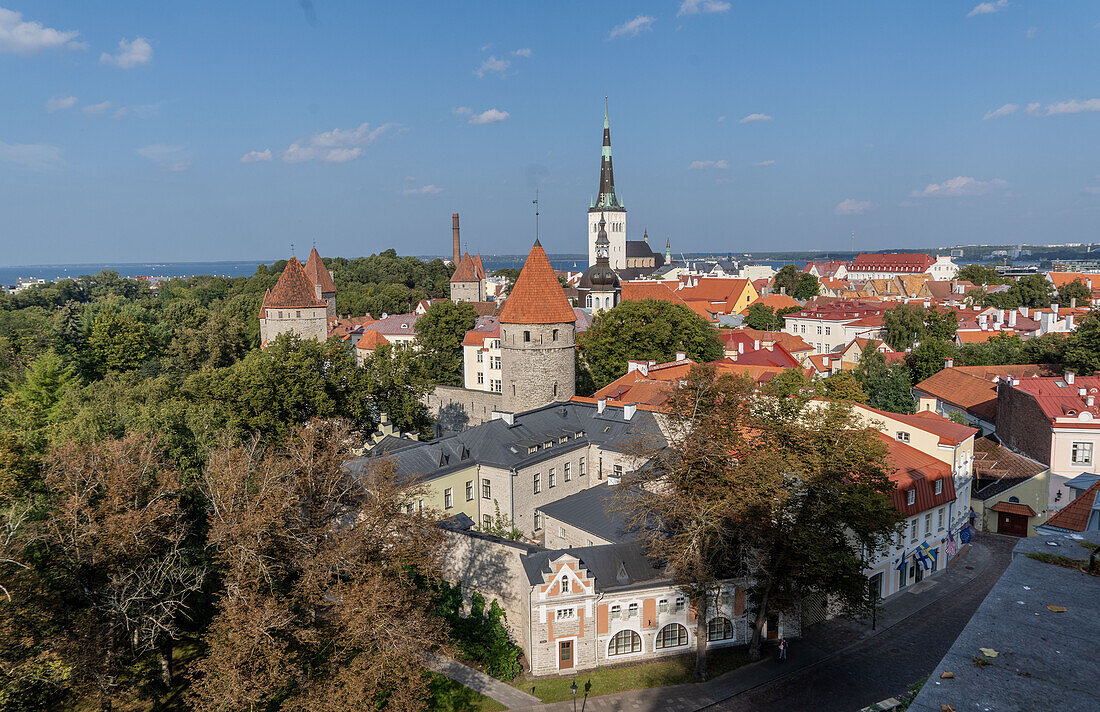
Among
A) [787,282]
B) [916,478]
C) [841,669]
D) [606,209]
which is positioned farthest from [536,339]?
[787,282]

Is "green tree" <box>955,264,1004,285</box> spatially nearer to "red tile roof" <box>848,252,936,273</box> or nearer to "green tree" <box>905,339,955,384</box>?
"red tile roof" <box>848,252,936,273</box>

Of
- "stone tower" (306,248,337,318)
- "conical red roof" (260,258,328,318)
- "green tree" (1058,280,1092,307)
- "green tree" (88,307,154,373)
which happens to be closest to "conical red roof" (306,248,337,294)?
"stone tower" (306,248,337,318)

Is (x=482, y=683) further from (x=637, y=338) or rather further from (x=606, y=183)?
(x=606, y=183)

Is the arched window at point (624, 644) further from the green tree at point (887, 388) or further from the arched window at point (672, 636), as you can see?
the green tree at point (887, 388)

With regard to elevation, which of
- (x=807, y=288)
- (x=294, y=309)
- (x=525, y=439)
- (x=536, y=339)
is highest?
(x=294, y=309)

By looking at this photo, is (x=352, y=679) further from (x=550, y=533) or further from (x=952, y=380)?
(x=952, y=380)

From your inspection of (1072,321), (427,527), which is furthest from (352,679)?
(1072,321)
